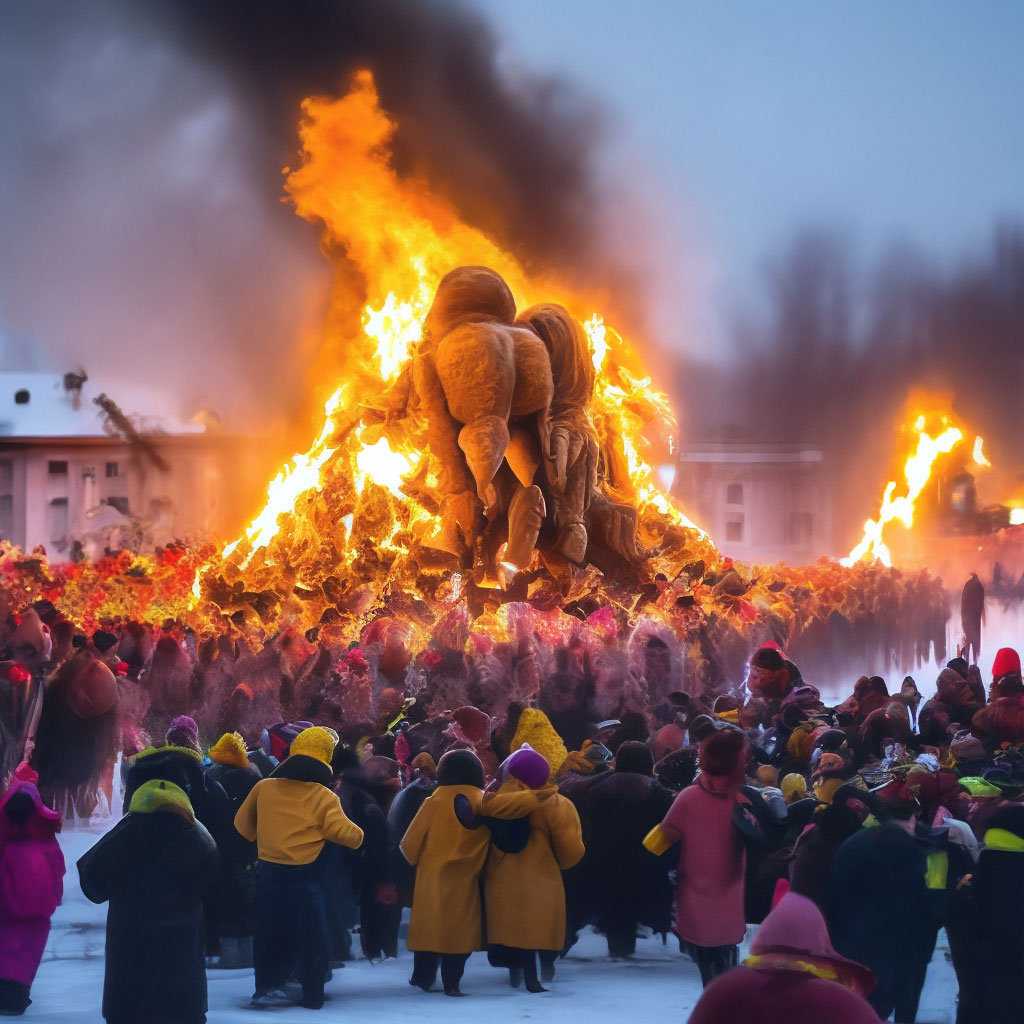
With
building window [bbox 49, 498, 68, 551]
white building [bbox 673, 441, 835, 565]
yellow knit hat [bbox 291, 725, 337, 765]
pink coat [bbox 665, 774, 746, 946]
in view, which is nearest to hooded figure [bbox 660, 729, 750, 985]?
pink coat [bbox 665, 774, 746, 946]

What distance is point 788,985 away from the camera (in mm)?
4129

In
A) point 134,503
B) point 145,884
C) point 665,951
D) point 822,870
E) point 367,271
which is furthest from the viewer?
point 134,503

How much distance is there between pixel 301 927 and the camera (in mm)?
8398

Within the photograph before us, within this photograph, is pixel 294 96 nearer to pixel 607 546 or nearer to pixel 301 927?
pixel 607 546

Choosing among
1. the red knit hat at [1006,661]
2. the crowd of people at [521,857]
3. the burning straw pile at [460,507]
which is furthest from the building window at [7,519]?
the crowd of people at [521,857]

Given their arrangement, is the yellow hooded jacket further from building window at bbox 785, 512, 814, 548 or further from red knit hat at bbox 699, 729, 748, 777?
building window at bbox 785, 512, 814, 548

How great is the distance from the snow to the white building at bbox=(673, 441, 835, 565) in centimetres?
2658

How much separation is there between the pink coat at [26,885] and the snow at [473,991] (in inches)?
12.1

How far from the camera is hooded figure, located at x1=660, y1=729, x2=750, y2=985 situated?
26.9ft

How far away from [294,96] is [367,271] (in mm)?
6407

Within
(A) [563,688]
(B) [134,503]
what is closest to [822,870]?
(A) [563,688]

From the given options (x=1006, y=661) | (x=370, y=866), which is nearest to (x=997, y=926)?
(x=370, y=866)

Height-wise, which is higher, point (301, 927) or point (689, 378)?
point (689, 378)

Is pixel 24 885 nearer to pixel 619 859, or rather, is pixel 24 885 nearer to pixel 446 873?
pixel 446 873
